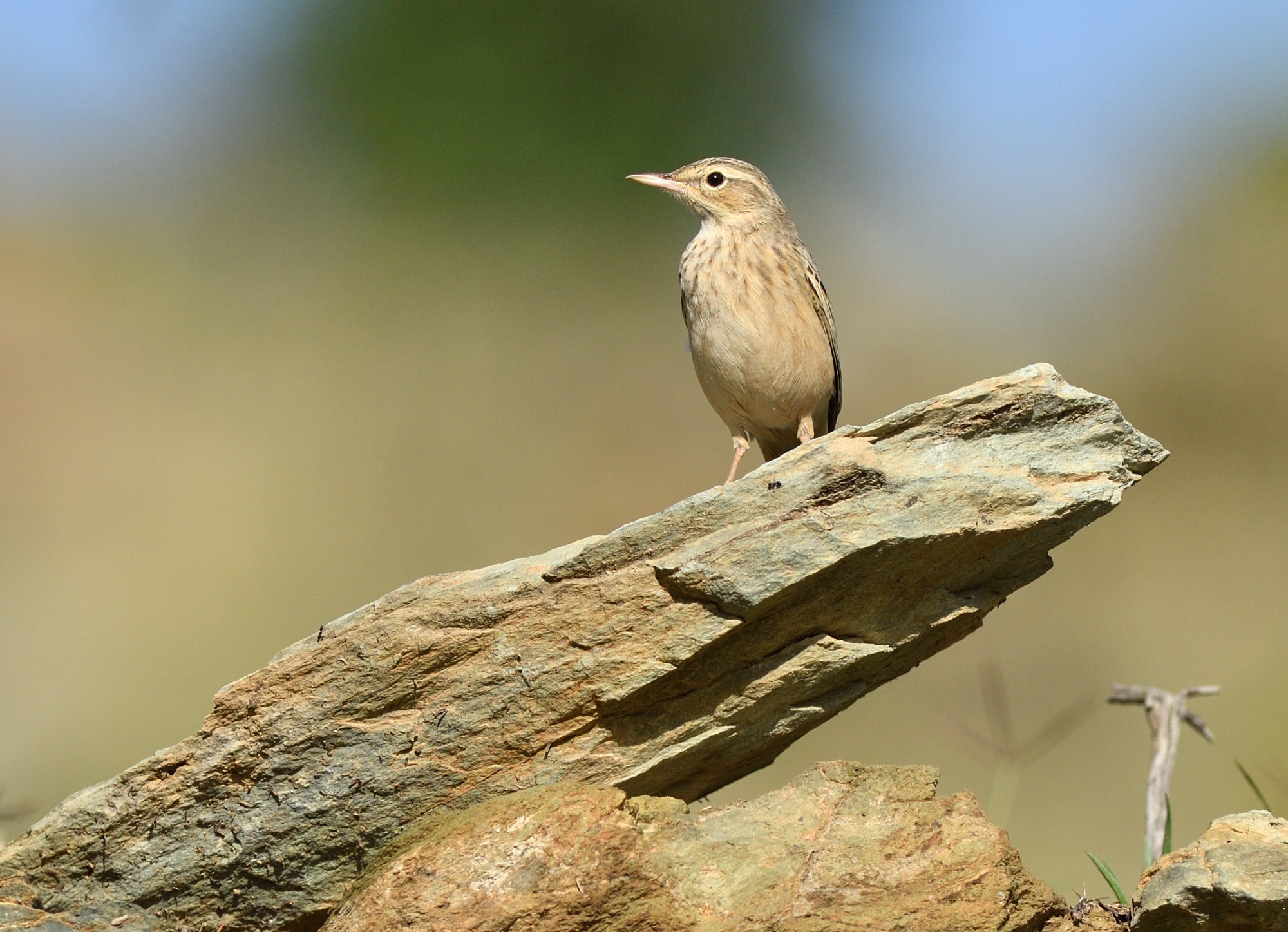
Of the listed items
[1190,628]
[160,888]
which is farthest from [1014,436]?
[1190,628]

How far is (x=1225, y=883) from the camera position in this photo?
11.3 feet

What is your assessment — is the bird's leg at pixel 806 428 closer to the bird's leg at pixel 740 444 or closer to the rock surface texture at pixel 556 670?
the bird's leg at pixel 740 444

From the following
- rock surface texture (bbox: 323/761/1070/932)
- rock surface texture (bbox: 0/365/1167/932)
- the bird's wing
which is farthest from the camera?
the bird's wing

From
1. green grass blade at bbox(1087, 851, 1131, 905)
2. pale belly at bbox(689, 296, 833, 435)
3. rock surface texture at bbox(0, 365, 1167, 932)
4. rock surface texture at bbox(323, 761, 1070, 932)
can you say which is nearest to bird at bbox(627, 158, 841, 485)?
pale belly at bbox(689, 296, 833, 435)

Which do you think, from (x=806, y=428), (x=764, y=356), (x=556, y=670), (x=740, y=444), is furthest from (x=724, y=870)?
(x=740, y=444)

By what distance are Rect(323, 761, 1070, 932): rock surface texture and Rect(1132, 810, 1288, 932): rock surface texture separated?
0.36m

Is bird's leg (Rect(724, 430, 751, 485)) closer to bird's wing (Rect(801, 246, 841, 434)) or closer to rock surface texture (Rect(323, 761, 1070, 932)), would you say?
bird's wing (Rect(801, 246, 841, 434))

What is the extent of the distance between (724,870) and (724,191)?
13.8ft

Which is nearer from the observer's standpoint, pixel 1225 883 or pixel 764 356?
pixel 1225 883

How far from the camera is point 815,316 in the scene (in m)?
6.42

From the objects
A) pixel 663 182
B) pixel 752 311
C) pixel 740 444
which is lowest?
pixel 740 444

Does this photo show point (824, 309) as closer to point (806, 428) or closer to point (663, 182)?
point (806, 428)

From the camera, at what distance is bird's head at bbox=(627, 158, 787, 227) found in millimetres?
6727

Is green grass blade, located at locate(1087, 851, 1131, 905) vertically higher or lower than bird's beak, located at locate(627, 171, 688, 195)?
lower
